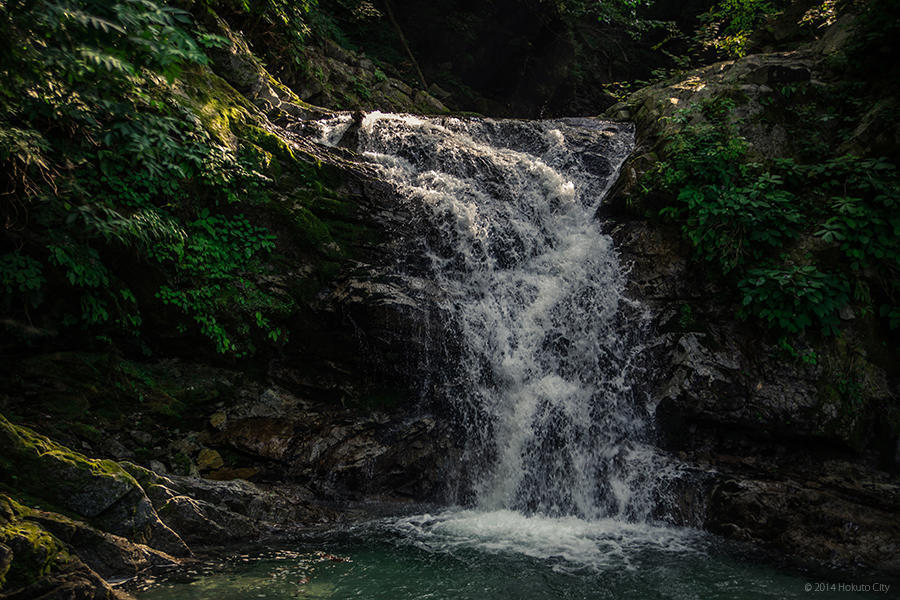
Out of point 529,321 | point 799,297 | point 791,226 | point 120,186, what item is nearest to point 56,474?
point 120,186

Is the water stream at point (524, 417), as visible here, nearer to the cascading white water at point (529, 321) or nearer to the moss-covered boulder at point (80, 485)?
the cascading white water at point (529, 321)

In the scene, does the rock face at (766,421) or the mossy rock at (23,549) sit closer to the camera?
the mossy rock at (23,549)

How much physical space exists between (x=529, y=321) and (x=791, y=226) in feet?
12.9

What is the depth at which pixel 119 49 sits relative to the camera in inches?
113

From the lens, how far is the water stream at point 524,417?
13.5 feet

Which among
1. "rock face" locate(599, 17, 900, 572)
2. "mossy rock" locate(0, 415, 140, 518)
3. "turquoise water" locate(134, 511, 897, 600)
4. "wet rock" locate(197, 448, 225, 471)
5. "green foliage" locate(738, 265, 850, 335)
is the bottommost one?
"turquoise water" locate(134, 511, 897, 600)

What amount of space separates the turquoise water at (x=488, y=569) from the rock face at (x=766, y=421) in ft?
2.37

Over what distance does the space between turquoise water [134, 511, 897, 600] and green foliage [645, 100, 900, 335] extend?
323cm

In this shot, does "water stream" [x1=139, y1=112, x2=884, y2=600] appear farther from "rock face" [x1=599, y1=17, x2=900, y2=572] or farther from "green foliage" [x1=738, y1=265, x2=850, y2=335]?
"green foliage" [x1=738, y1=265, x2=850, y2=335]

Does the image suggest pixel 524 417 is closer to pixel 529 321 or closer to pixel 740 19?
pixel 529 321

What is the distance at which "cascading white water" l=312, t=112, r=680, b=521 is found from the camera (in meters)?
6.33

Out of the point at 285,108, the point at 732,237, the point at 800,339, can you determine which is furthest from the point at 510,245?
the point at 285,108

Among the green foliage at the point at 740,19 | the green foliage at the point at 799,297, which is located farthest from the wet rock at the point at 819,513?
the green foliage at the point at 740,19

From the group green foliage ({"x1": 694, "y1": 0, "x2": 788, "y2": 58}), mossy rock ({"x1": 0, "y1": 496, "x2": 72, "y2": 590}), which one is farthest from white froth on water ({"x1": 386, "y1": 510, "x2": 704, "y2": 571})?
green foliage ({"x1": 694, "y1": 0, "x2": 788, "y2": 58})
